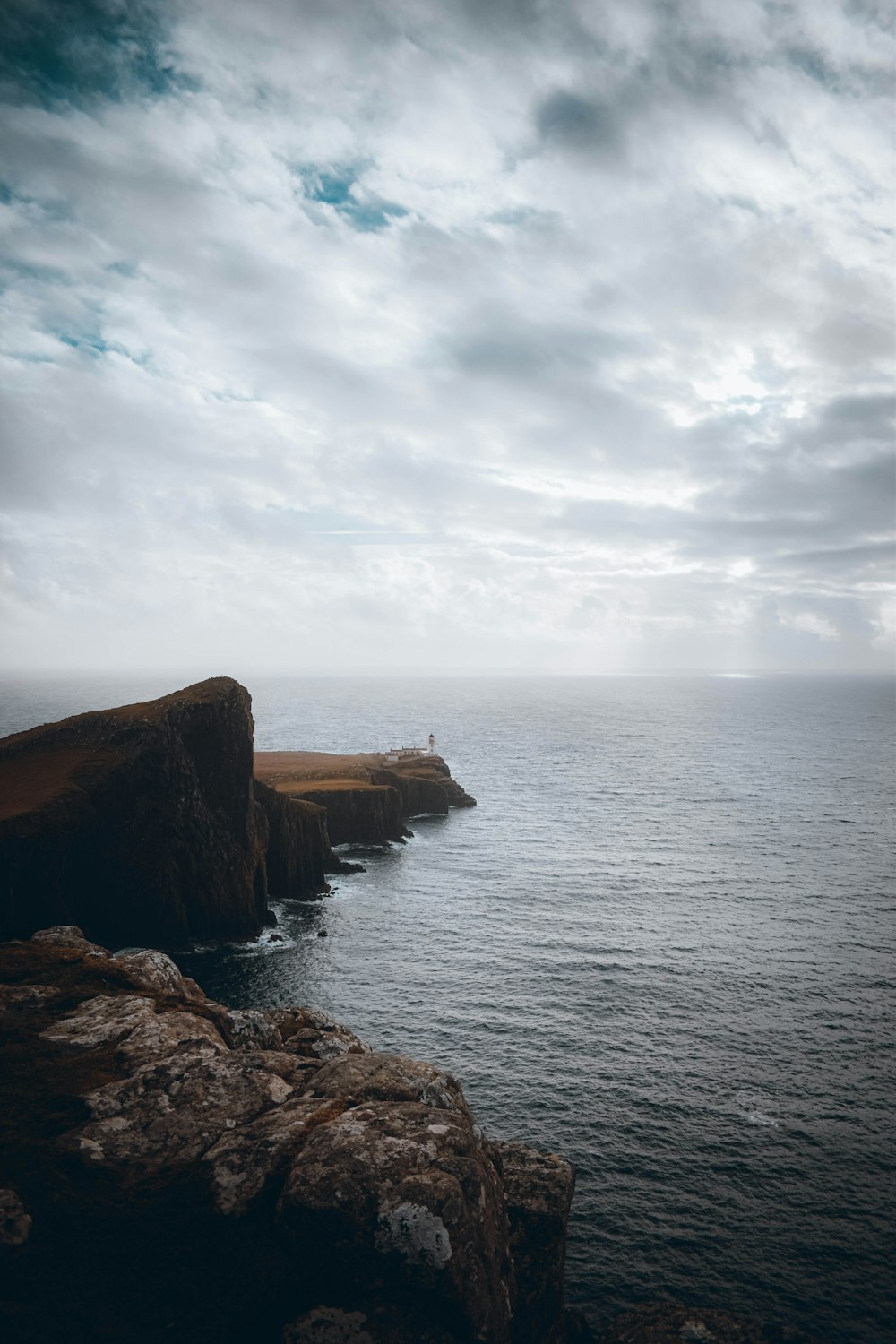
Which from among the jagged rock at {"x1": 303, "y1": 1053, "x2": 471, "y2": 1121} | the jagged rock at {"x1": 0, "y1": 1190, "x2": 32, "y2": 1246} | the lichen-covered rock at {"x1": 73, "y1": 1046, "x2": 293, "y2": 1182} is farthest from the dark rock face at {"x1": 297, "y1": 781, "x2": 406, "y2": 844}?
the jagged rock at {"x1": 0, "y1": 1190, "x2": 32, "y2": 1246}

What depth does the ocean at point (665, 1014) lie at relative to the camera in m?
27.6

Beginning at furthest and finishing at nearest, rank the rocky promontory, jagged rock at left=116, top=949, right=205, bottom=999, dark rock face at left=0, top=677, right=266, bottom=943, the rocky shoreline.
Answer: the rocky promontory < the rocky shoreline < dark rock face at left=0, top=677, right=266, bottom=943 < jagged rock at left=116, top=949, right=205, bottom=999

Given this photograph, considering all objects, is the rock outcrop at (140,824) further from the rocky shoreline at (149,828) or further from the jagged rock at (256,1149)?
the jagged rock at (256,1149)

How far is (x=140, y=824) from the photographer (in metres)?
57.8

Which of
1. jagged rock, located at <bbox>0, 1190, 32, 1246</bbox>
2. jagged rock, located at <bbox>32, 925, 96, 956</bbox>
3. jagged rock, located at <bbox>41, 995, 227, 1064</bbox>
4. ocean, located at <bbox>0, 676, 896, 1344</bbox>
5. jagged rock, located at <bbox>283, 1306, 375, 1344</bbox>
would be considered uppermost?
jagged rock, located at <bbox>41, 995, 227, 1064</bbox>

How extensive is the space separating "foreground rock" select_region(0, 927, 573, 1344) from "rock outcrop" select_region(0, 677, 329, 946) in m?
31.8

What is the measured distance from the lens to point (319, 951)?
58625 millimetres

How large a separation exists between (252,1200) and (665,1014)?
1427 inches

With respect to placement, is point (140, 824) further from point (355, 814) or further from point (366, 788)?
point (366, 788)

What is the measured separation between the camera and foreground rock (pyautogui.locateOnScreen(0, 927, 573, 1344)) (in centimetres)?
1562

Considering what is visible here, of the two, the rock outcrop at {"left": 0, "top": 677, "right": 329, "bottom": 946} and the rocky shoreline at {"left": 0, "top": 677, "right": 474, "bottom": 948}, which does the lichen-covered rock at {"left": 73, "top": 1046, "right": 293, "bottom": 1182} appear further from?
the rock outcrop at {"left": 0, "top": 677, "right": 329, "bottom": 946}

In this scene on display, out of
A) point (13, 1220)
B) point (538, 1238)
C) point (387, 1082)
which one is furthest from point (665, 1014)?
point (13, 1220)

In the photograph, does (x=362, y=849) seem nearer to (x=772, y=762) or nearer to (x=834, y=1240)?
(x=834, y=1240)

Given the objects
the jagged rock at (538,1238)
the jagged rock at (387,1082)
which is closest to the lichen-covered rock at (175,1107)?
the jagged rock at (387,1082)
